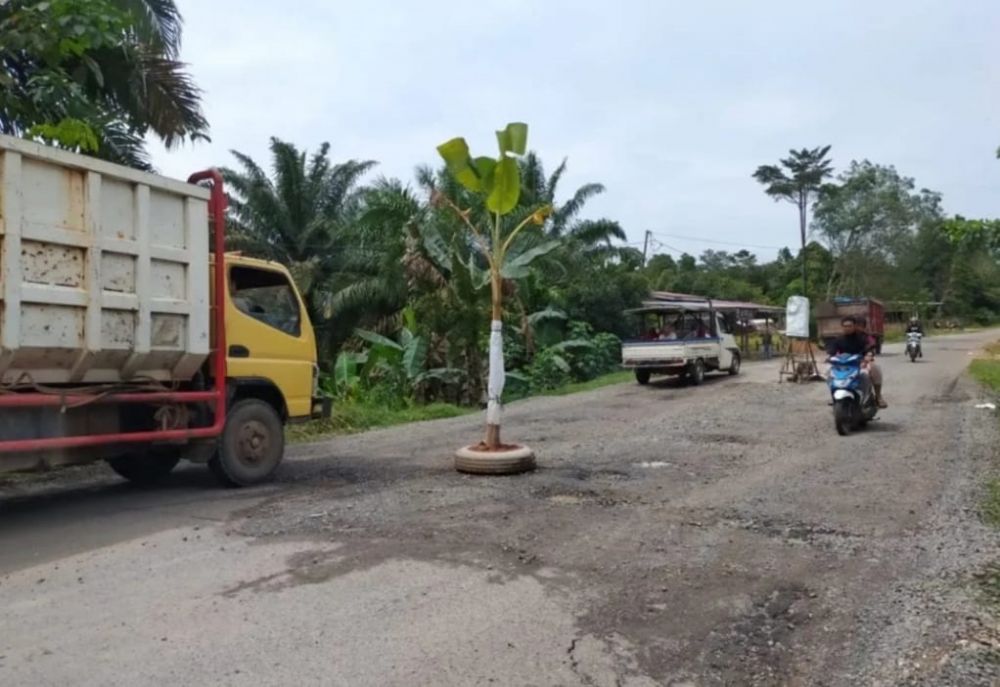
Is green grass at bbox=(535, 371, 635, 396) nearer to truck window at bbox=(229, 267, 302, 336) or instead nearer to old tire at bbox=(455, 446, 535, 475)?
old tire at bbox=(455, 446, 535, 475)

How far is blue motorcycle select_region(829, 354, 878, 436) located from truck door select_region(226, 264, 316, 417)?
21.9 feet

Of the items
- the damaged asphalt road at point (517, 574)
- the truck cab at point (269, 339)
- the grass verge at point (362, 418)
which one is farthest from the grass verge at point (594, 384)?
the truck cab at point (269, 339)

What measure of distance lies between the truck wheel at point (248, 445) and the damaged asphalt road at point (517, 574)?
23 cm

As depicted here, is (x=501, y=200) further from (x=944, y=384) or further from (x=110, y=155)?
(x=944, y=384)

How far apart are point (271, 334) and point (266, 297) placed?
16.0 inches

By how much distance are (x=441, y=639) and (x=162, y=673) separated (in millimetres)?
1242

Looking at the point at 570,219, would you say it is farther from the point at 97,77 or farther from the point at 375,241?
the point at 97,77

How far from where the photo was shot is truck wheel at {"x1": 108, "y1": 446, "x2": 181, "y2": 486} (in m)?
8.28

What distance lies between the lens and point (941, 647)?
3.90m

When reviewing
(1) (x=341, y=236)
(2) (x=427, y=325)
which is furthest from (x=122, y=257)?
(1) (x=341, y=236)

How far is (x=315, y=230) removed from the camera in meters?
27.4

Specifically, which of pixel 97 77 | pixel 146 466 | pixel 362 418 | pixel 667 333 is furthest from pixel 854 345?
pixel 97 77

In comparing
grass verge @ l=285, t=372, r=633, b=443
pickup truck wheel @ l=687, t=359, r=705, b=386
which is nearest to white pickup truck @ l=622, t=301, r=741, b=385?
pickup truck wheel @ l=687, t=359, r=705, b=386

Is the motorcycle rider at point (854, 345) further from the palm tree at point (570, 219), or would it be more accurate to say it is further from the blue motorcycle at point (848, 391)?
the palm tree at point (570, 219)
